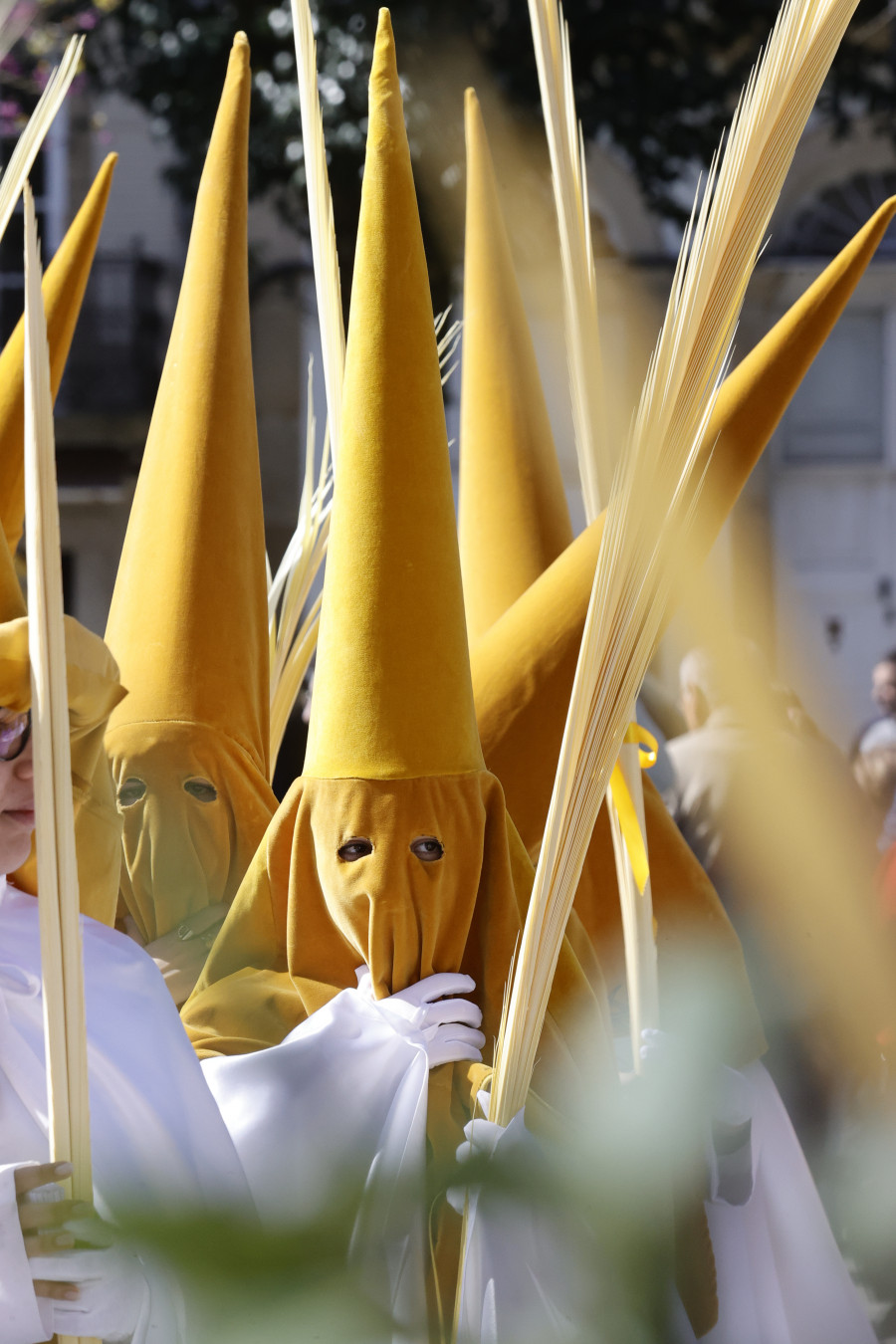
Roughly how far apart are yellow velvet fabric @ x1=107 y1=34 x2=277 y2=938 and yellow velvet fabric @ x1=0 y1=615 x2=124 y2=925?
0.96 ft

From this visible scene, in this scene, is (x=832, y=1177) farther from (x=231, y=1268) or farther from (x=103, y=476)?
(x=103, y=476)

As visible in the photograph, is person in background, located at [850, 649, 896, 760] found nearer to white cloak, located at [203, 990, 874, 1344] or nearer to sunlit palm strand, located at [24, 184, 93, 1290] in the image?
white cloak, located at [203, 990, 874, 1344]

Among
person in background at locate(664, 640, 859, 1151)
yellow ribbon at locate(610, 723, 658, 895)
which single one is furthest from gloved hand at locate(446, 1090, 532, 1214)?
person in background at locate(664, 640, 859, 1151)

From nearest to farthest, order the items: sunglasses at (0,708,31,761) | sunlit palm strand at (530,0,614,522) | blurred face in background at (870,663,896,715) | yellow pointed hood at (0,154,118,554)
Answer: sunglasses at (0,708,31,761), sunlit palm strand at (530,0,614,522), yellow pointed hood at (0,154,118,554), blurred face in background at (870,663,896,715)

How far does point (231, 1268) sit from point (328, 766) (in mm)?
413

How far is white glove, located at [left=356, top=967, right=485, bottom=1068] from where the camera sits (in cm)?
116

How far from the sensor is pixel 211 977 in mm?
1271

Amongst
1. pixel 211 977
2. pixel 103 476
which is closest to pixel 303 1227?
pixel 211 977

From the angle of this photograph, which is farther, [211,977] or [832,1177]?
[832,1177]

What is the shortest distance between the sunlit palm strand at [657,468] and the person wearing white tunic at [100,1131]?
0.25 meters

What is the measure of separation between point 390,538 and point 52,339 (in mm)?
579

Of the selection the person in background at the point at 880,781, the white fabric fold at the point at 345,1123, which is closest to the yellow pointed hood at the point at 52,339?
the white fabric fold at the point at 345,1123

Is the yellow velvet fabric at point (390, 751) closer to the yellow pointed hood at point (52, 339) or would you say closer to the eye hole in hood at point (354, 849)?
the eye hole in hood at point (354, 849)

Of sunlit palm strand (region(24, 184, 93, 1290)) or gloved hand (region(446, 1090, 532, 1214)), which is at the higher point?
sunlit palm strand (region(24, 184, 93, 1290))
